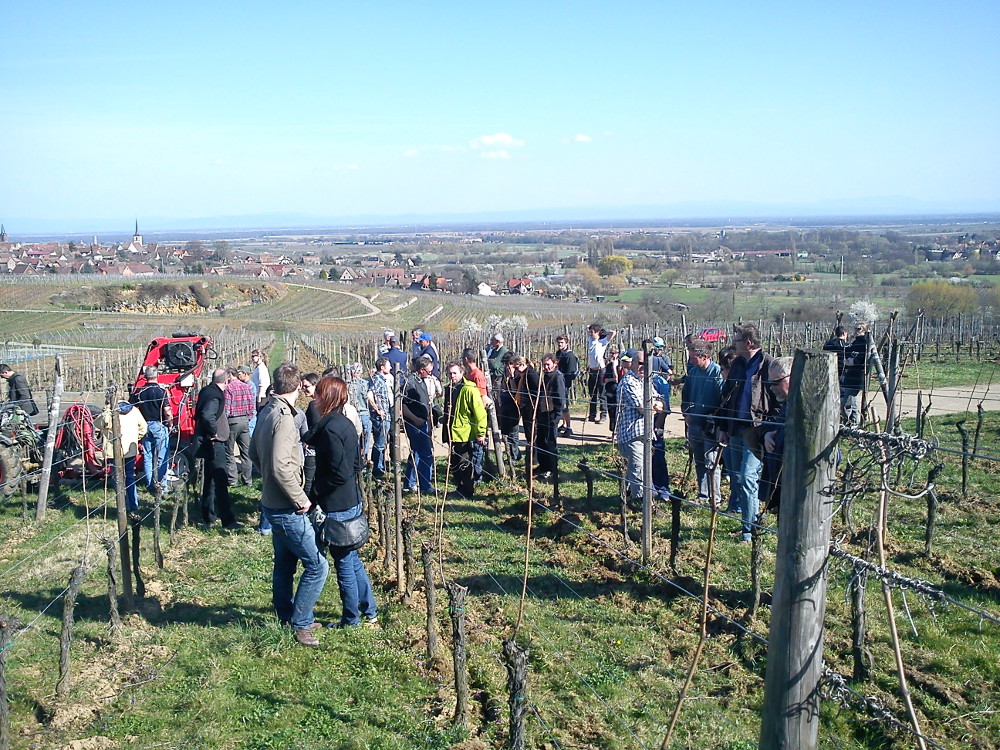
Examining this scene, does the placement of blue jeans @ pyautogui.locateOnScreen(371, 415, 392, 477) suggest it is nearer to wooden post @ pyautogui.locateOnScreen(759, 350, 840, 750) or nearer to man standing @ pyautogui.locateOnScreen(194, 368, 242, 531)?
→ man standing @ pyautogui.locateOnScreen(194, 368, 242, 531)

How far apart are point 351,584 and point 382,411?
395 cm

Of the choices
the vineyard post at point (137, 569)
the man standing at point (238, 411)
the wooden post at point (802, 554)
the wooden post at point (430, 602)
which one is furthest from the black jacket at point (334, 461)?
the man standing at point (238, 411)

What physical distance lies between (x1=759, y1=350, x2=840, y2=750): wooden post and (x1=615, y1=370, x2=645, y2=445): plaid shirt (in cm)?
511

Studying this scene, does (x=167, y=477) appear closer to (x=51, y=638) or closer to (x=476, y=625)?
(x=51, y=638)

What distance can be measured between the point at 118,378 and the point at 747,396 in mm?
20407

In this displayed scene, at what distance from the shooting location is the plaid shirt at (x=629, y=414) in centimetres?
773

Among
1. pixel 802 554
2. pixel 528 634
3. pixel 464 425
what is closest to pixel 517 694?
pixel 802 554

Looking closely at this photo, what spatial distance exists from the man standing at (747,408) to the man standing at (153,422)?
19.2 feet

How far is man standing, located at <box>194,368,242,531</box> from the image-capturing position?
→ 789 centimetres

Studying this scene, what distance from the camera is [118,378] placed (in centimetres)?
2277

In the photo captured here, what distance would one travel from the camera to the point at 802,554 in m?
2.48

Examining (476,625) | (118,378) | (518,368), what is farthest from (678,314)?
(476,625)

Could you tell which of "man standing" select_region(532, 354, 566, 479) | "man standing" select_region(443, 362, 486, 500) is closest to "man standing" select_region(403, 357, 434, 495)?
"man standing" select_region(443, 362, 486, 500)

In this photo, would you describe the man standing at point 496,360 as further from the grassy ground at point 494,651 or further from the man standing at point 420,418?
the grassy ground at point 494,651
